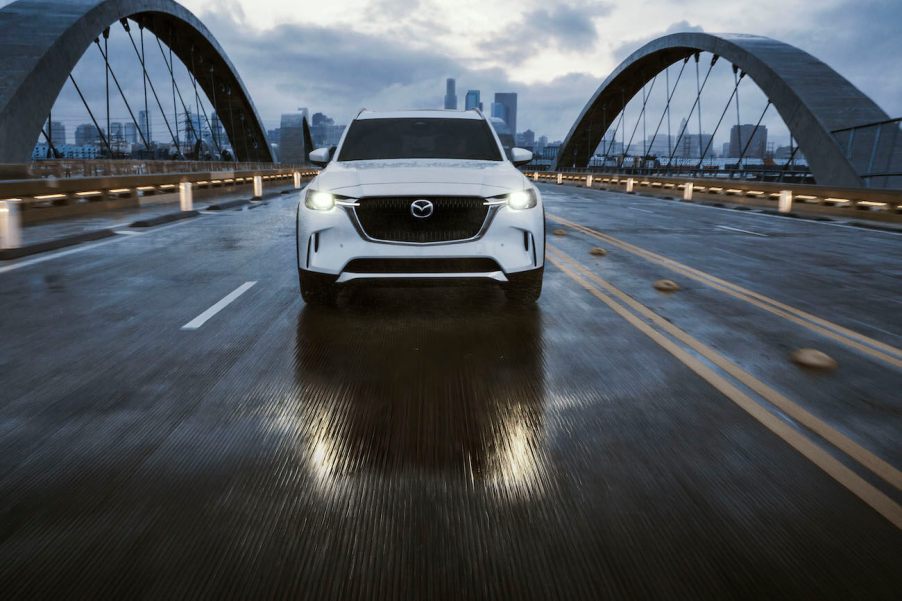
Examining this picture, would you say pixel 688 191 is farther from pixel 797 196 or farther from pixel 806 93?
pixel 806 93

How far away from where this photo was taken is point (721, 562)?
2.61 metres

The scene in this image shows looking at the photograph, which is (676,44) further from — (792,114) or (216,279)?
(216,279)

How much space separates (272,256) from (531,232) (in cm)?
584

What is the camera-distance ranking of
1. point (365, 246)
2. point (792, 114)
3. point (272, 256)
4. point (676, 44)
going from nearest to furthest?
point (365, 246)
point (272, 256)
point (792, 114)
point (676, 44)

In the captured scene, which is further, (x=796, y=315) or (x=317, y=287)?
(x=796, y=315)

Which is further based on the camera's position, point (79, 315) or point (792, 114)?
point (792, 114)

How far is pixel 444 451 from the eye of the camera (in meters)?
3.63

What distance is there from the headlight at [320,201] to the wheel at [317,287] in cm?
57

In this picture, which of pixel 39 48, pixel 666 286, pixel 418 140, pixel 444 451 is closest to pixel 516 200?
pixel 418 140

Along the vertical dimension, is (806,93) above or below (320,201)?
above

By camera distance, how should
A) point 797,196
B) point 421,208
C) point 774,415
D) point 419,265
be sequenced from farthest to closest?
point 797,196 → point 421,208 → point 419,265 → point 774,415

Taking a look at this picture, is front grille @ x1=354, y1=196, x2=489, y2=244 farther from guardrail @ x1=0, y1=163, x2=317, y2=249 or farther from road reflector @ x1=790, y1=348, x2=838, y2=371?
guardrail @ x1=0, y1=163, x2=317, y2=249

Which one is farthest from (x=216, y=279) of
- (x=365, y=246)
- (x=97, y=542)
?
(x=97, y=542)

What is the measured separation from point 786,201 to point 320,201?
21.8m
